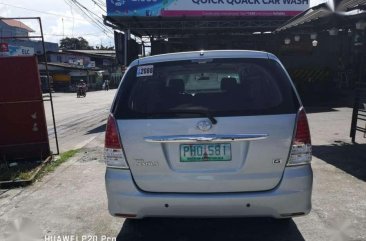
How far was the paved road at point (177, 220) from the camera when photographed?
4.33 m

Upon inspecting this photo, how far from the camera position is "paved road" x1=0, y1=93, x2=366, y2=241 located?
14.2 ft

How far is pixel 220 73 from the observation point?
404 centimetres

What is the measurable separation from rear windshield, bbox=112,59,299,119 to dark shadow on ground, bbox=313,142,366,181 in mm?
3366

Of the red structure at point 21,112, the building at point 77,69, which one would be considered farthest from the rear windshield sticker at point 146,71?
the building at point 77,69

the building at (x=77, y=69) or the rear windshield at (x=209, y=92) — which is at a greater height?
the rear windshield at (x=209, y=92)

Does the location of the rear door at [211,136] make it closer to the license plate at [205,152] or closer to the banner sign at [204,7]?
the license plate at [205,152]

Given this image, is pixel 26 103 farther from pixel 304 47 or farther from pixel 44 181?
pixel 304 47

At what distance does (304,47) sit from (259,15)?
299 cm

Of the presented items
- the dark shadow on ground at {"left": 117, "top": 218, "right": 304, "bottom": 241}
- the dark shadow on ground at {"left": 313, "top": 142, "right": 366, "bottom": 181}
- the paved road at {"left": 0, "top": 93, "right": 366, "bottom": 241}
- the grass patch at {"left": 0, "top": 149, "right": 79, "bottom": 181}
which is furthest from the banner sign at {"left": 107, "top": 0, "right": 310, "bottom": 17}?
the dark shadow on ground at {"left": 117, "top": 218, "right": 304, "bottom": 241}

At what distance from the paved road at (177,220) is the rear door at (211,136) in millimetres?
919

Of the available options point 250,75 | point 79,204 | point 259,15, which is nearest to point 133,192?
point 250,75

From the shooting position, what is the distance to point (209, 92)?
3.86 meters

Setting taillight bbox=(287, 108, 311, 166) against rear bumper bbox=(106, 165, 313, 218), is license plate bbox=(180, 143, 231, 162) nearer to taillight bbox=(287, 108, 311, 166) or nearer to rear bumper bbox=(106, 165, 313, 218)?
rear bumper bbox=(106, 165, 313, 218)

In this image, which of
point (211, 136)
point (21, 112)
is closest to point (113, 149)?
point (211, 136)
